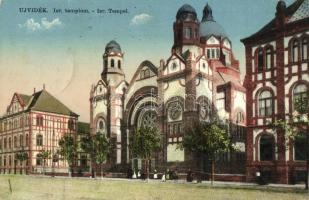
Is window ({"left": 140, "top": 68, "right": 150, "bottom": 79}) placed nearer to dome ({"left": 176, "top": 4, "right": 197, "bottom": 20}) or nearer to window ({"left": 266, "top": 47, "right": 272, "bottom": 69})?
dome ({"left": 176, "top": 4, "right": 197, "bottom": 20})

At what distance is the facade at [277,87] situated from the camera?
79.6 feet

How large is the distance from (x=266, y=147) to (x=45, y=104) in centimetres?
3298

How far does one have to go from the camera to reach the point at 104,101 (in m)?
44.0

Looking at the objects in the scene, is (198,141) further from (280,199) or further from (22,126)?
(22,126)

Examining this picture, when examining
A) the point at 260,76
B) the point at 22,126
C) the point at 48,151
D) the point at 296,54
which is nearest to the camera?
the point at 296,54

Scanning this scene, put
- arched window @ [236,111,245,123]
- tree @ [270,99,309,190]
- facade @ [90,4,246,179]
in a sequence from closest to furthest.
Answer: tree @ [270,99,309,190]
facade @ [90,4,246,179]
arched window @ [236,111,245,123]

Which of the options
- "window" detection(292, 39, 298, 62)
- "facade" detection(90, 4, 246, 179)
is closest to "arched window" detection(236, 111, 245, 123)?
"facade" detection(90, 4, 246, 179)

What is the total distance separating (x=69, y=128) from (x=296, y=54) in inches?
1403

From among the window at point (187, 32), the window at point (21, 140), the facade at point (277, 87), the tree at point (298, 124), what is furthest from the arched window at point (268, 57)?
the window at point (21, 140)

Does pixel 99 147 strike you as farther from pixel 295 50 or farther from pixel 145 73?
pixel 295 50

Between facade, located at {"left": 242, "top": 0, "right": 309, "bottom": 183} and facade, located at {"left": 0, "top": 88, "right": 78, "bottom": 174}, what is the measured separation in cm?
2831

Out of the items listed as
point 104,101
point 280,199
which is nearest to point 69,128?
point 104,101

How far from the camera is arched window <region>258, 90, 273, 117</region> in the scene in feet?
85.8

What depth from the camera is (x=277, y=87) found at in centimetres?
2559
